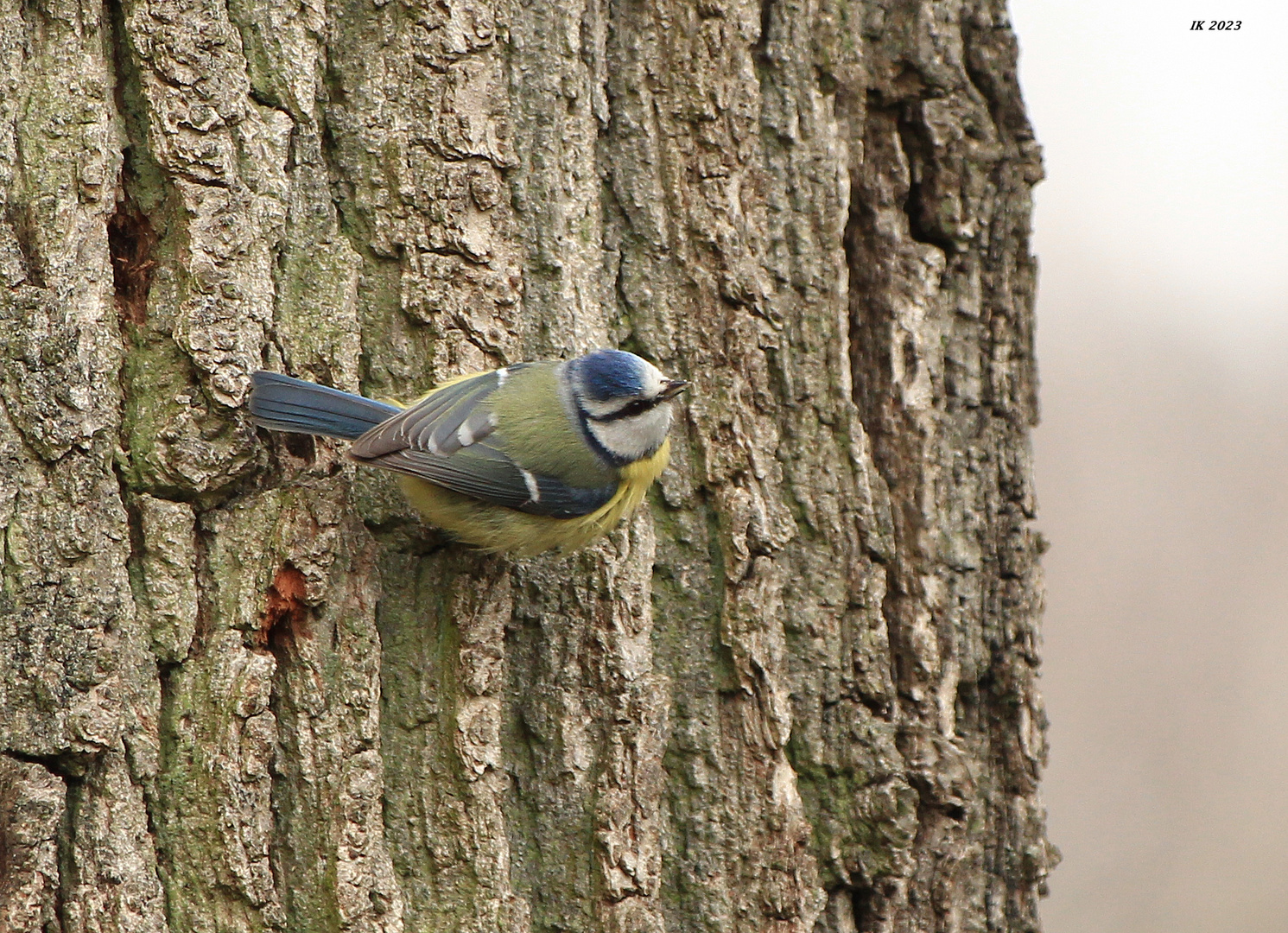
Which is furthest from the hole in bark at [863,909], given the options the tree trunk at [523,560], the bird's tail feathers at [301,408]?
the bird's tail feathers at [301,408]

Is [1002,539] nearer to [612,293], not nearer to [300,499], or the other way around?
[612,293]

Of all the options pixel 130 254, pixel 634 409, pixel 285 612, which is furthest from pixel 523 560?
pixel 130 254

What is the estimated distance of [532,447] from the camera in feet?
8.21

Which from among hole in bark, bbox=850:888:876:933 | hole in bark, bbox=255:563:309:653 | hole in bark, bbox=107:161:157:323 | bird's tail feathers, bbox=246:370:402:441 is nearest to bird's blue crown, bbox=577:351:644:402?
bird's tail feathers, bbox=246:370:402:441

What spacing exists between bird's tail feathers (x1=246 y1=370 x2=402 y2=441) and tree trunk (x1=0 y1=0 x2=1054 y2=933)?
7cm

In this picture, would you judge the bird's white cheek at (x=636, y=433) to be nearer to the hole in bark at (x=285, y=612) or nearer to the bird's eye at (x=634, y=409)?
the bird's eye at (x=634, y=409)

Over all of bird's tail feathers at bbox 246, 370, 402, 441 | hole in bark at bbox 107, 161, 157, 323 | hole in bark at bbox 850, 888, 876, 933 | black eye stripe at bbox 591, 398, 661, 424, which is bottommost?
hole in bark at bbox 850, 888, 876, 933

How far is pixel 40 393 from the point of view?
1815 mm

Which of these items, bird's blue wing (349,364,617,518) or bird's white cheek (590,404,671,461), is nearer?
bird's blue wing (349,364,617,518)

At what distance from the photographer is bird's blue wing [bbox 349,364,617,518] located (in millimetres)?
2143

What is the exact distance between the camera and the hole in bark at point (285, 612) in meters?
1.95

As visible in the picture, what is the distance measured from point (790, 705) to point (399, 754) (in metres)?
0.82

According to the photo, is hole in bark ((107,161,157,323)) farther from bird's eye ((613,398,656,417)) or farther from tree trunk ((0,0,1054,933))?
bird's eye ((613,398,656,417))

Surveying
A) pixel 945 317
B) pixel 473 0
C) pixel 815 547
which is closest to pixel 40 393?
pixel 473 0
